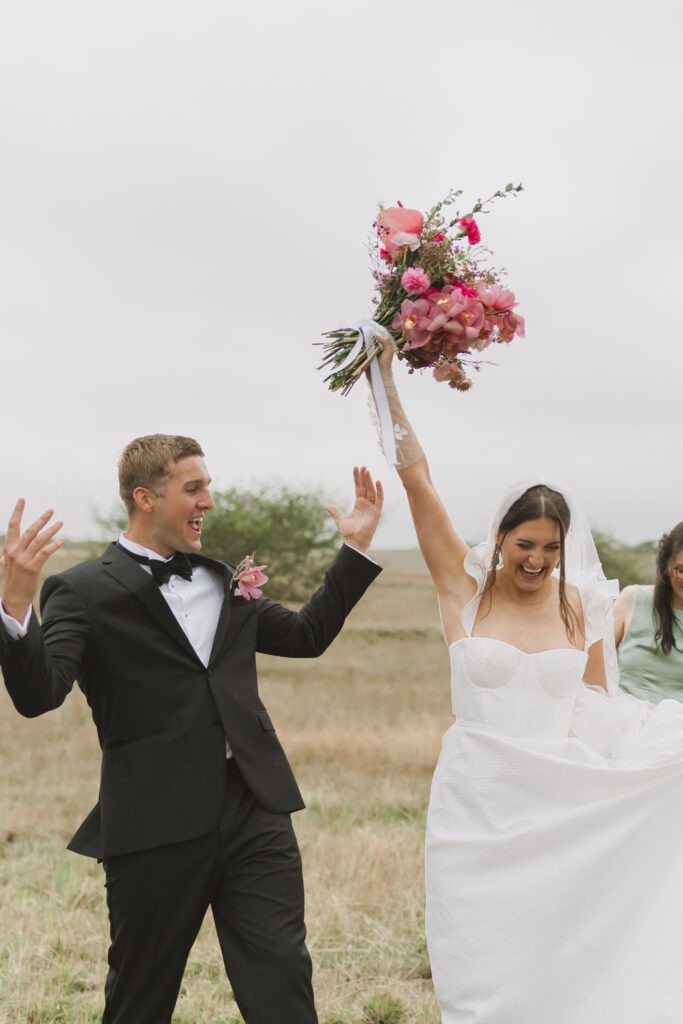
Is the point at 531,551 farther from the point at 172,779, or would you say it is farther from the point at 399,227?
the point at 172,779

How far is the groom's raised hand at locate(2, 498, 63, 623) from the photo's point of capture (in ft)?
12.5

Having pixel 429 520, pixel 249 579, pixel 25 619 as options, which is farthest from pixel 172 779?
pixel 429 520

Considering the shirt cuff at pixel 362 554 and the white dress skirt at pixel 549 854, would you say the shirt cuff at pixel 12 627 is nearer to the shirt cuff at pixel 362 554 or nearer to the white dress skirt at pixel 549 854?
the shirt cuff at pixel 362 554

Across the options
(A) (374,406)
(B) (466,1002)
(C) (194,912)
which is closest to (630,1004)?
(B) (466,1002)

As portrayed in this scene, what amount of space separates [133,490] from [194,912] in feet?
5.58

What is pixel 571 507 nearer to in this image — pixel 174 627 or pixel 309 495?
pixel 174 627

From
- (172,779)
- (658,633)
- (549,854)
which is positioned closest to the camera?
(172,779)

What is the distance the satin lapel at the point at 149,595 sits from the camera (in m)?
4.50

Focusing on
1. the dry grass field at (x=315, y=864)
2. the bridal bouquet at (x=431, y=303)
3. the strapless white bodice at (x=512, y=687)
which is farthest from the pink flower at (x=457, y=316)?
the dry grass field at (x=315, y=864)

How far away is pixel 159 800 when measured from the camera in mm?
4398

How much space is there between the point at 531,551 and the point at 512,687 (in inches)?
23.2

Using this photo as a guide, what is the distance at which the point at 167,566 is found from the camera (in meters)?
4.67

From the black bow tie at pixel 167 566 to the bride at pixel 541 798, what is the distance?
41.3 inches

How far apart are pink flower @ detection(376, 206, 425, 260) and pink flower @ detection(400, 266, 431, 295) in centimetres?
13
